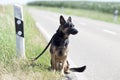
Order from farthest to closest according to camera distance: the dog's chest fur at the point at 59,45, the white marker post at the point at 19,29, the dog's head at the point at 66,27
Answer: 1. the white marker post at the point at 19,29
2. the dog's chest fur at the point at 59,45
3. the dog's head at the point at 66,27

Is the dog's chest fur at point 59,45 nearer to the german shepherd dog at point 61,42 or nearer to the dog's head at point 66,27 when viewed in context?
the german shepherd dog at point 61,42

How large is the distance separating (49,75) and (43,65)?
97 centimetres

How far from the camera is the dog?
6.92 metres

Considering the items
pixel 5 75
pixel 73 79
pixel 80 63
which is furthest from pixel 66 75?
pixel 80 63

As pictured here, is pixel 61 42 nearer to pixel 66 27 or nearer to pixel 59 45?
pixel 59 45

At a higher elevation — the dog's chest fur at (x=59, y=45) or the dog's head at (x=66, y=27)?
the dog's head at (x=66, y=27)

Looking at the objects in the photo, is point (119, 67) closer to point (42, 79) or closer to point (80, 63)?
point (80, 63)

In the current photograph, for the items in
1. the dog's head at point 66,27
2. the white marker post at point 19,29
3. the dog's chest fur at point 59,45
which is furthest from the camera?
the white marker post at point 19,29

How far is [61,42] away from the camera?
7.03 m

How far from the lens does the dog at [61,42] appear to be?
6.92 meters

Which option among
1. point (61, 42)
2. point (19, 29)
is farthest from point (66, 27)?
point (19, 29)

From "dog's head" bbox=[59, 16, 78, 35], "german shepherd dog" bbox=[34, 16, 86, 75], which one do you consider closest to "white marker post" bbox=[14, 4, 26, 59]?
"german shepherd dog" bbox=[34, 16, 86, 75]

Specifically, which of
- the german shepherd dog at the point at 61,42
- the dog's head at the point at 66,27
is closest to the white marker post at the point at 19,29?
the german shepherd dog at the point at 61,42

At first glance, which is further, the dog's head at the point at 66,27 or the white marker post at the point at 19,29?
the white marker post at the point at 19,29
